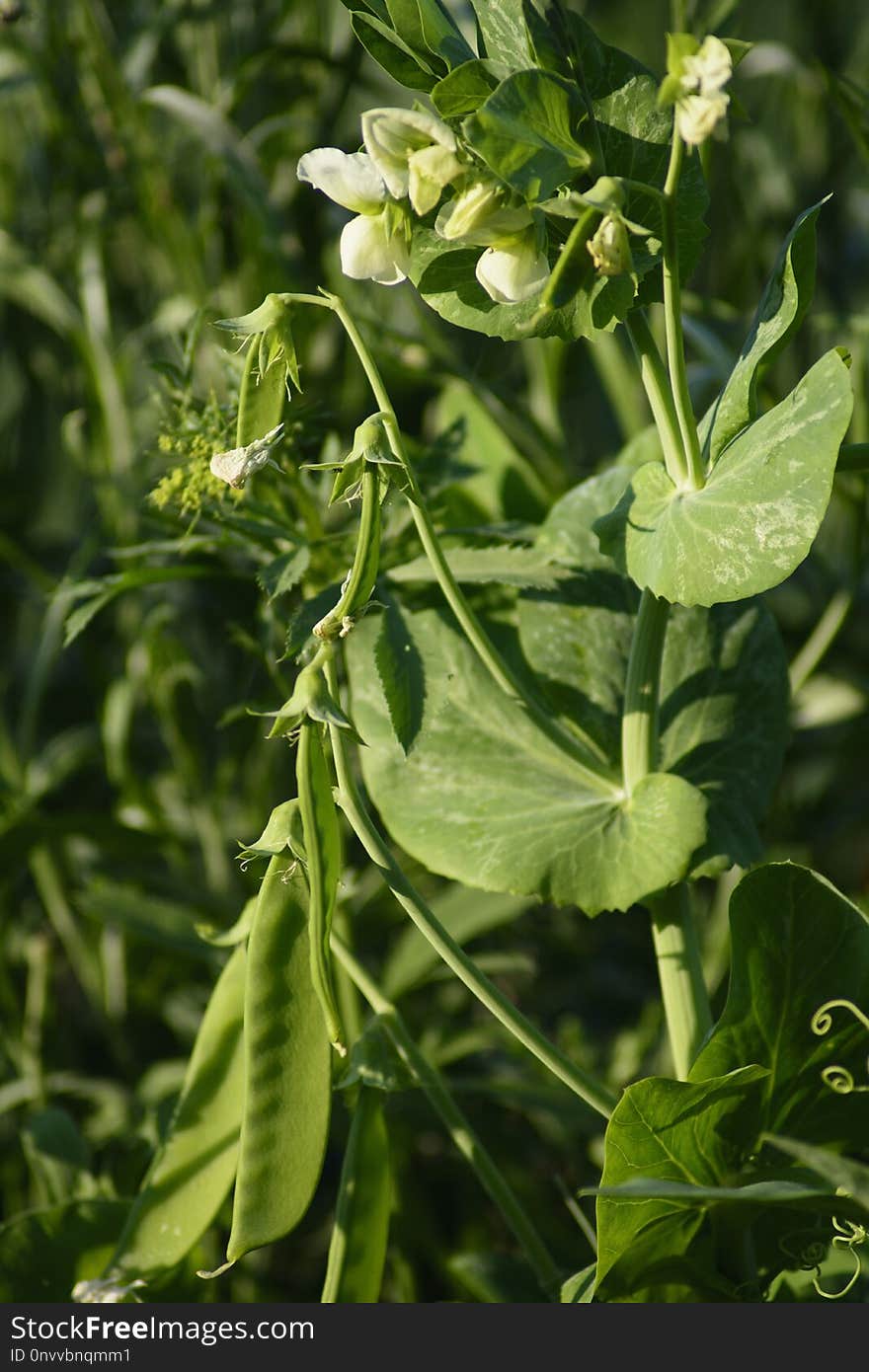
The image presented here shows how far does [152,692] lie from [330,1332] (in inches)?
17.8

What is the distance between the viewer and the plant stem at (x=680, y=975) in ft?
1.44

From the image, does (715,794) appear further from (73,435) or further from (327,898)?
(73,435)

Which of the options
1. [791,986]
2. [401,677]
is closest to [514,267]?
[401,677]

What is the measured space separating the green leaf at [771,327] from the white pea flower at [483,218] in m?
0.09

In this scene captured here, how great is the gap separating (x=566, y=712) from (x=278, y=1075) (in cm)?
17

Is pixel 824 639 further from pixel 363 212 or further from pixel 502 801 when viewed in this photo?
pixel 363 212

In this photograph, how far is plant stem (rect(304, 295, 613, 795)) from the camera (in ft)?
1.22

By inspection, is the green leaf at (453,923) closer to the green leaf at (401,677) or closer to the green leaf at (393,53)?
the green leaf at (401,677)

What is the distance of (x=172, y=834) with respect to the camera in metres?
0.78

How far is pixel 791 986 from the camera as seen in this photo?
0.40 meters

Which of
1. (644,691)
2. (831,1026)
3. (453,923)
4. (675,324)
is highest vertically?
(675,324)

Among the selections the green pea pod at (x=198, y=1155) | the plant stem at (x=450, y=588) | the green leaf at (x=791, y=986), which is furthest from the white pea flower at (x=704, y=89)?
the green pea pod at (x=198, y=1155)

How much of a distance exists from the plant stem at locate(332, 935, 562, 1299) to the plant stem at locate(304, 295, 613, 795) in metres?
0.11

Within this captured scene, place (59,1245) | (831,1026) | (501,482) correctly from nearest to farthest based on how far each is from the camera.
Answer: (831,1026) → (59,1245) → (501,482)
